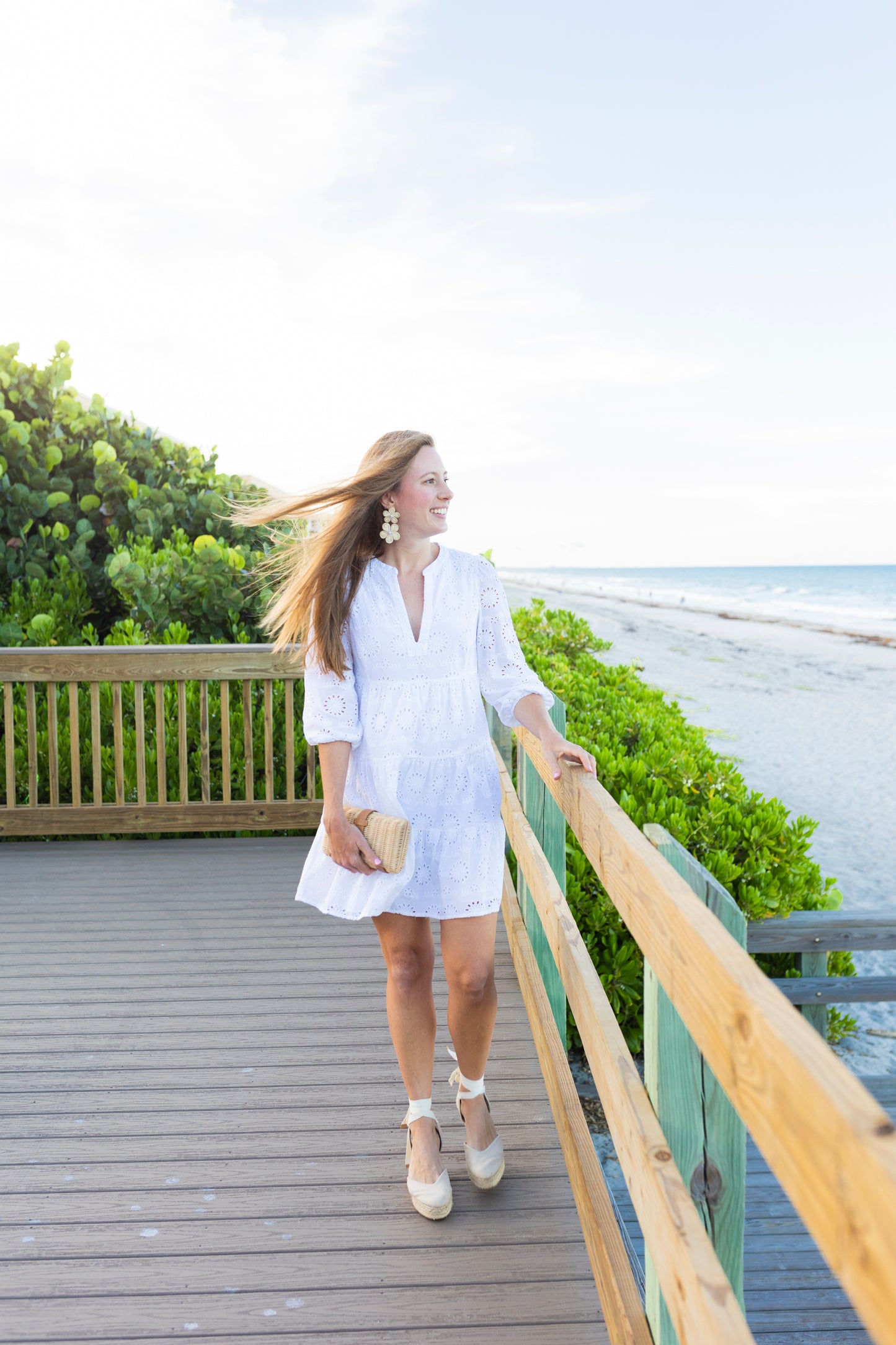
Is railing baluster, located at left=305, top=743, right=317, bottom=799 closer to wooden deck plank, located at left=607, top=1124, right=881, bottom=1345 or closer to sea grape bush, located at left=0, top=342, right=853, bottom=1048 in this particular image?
sea grape bush, located at left=0, top=342, right=853, bottom=1048

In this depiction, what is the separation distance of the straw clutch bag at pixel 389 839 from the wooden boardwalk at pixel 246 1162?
800mm

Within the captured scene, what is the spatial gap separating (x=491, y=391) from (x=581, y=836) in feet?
184

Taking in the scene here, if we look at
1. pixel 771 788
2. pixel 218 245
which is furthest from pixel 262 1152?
pixel 218 245

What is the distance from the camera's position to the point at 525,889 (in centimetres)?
→ 362

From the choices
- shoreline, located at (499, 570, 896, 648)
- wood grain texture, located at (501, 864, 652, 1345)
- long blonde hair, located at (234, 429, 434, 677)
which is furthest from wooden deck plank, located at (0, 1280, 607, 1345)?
shoreline, located at (499, 570, 896, 648)

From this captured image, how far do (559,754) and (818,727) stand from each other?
13.4m

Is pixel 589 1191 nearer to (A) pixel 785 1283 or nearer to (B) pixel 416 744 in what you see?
(B) pixel 416 744

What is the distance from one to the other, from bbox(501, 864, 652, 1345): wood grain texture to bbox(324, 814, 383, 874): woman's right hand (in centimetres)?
74

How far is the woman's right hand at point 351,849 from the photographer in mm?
2111

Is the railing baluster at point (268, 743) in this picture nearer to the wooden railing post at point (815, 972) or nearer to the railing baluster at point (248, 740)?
the railing baluster at point (248, 740)

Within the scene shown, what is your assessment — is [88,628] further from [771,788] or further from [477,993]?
[771,788]

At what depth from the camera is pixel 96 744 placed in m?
5.29

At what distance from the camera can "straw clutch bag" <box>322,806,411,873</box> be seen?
2.09 m

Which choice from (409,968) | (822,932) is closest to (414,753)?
(409,968)
